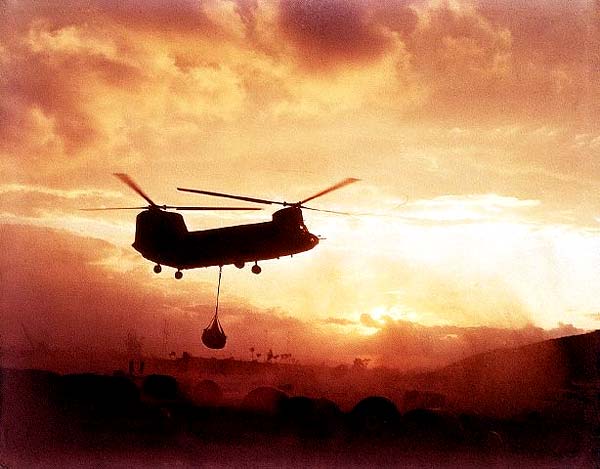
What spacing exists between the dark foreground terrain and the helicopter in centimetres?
539

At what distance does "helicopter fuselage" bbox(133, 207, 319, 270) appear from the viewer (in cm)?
1830

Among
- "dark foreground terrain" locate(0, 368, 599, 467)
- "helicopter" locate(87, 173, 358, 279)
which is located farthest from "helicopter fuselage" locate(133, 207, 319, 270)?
"dark foreground terrain" locate(0, 368, 599, 467)

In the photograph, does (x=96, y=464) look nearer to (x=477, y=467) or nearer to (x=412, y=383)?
(x=477, y=467)

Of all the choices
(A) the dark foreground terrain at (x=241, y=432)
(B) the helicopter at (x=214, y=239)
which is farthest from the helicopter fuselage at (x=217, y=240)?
(A) the dark foreground terrain at (x=241, y=432)

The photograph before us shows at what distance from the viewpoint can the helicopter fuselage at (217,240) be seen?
1830cm

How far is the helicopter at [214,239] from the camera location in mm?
18297

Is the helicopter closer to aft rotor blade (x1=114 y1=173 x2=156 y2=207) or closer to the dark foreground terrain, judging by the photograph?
aft rotor blade (x1=114 y1=173 x2=156 y2=207)

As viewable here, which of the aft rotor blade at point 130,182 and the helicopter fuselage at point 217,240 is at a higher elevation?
the aft rotor blade at point 130,182

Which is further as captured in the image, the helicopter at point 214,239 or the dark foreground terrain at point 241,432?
the helicopter at point 214,239

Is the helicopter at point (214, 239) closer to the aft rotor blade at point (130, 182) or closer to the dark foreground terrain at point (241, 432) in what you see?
the aft rotor blade at point (130, 182)

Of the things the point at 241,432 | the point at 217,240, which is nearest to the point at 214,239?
the point at 217,240

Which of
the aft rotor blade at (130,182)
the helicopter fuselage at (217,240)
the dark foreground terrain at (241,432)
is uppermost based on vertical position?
the aft rotor blade at (130,182)

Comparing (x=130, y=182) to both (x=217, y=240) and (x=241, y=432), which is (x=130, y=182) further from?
(x=241, y=432)

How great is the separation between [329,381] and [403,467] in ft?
31.5
